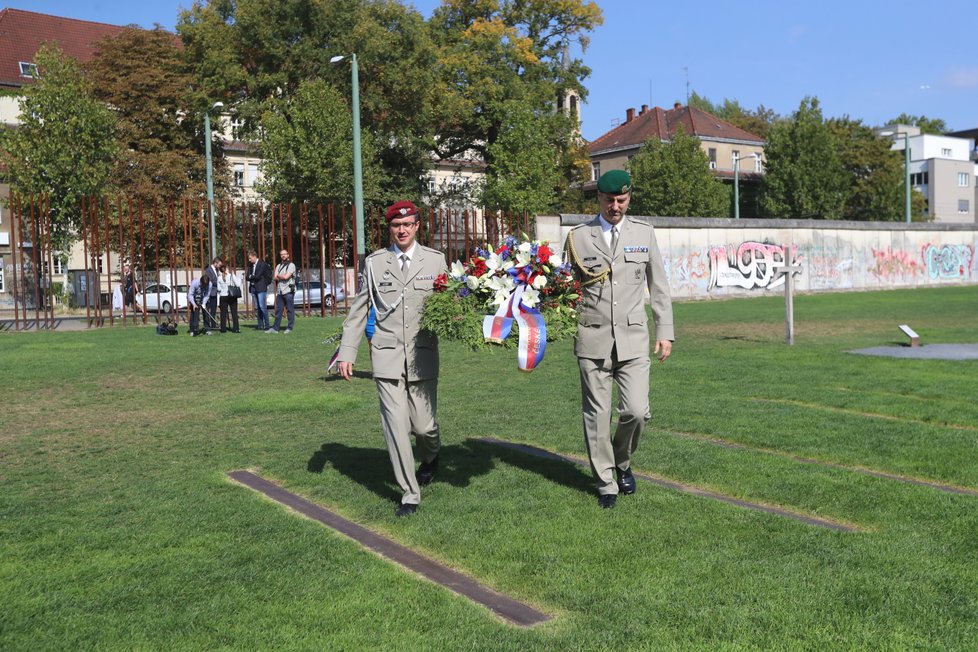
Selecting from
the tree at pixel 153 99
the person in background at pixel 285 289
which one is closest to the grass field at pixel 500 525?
the person in background at pixel 285 289

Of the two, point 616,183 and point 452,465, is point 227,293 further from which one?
point 616,183

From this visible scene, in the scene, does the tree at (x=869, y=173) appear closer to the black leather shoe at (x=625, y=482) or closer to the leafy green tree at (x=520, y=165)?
the leafy green tree at (x=520, y=165)

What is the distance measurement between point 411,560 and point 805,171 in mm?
65815

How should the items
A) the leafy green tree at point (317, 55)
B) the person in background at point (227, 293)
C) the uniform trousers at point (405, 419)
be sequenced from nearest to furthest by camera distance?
the uniform trousers at point (405, 419) < the person in background at point (227, 293) < the leafy green tree at point (317, 55)

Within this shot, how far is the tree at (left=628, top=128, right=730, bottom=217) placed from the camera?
2453 inches

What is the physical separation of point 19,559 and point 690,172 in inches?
2388

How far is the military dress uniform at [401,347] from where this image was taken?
5758 mm

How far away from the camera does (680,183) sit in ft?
203

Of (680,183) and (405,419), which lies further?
(680,183)

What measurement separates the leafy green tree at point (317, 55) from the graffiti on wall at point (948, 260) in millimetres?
24105

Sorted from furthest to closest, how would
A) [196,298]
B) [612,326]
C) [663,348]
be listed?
1. [196,298]
2. [663,348]
3. [612,326]

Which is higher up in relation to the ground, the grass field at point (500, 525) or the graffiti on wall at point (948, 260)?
the graffiti on wall at point (948, 260)

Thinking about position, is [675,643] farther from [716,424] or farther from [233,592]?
[716,424]

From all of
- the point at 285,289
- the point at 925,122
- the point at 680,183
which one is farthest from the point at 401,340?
the point at 925,122
